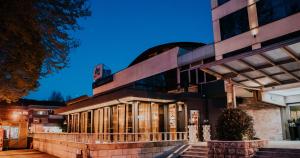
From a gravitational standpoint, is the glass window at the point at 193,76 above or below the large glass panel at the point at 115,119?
above

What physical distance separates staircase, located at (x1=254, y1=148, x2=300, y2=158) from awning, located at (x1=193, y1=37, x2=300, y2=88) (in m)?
3.38

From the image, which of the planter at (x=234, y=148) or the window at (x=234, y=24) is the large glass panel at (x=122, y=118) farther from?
the planter at (x=234, y=148)

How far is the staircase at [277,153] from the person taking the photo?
9.88m

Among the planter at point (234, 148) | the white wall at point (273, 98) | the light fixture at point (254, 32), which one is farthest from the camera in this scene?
the light fixture at point (254, 32)

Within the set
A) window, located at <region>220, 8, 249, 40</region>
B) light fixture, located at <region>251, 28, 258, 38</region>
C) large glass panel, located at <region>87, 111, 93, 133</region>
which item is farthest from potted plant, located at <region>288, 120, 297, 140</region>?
large glass panel, located at <region>87, 111, 93, 133</region>

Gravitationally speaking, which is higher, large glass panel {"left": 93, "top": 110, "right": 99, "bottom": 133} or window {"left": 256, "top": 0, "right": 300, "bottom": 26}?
window {"left": 256, "top": 0, "right": 300, "bottom": 26}

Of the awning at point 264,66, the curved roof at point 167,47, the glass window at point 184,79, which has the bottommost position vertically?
the awning at point 264,66

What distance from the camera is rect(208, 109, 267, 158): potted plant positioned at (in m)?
10.5

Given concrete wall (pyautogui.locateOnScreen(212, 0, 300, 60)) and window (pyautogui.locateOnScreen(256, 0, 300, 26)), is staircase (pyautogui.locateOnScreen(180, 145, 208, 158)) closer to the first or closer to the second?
concrete wall (pyautogui.locateOnScreen(212, 0, 300, 60))

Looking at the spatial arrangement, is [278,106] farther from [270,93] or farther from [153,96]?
[153,96]

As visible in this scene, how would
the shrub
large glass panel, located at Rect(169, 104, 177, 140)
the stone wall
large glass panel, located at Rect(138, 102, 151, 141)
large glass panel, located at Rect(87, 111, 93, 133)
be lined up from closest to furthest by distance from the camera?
the shrub < the stone wall < large glass panel, located at Rect(169, 104, 177, 140) < large glass panel, located at Rect(138, 102, 151, 141) < large glass panel, located at Rect(87, 111, 93, 133)

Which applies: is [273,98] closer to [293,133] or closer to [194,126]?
[293,133]

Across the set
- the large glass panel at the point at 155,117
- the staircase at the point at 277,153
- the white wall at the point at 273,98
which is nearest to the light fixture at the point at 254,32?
the white wall at the point at 273,98

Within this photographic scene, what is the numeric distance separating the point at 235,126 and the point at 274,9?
934 centimetres
